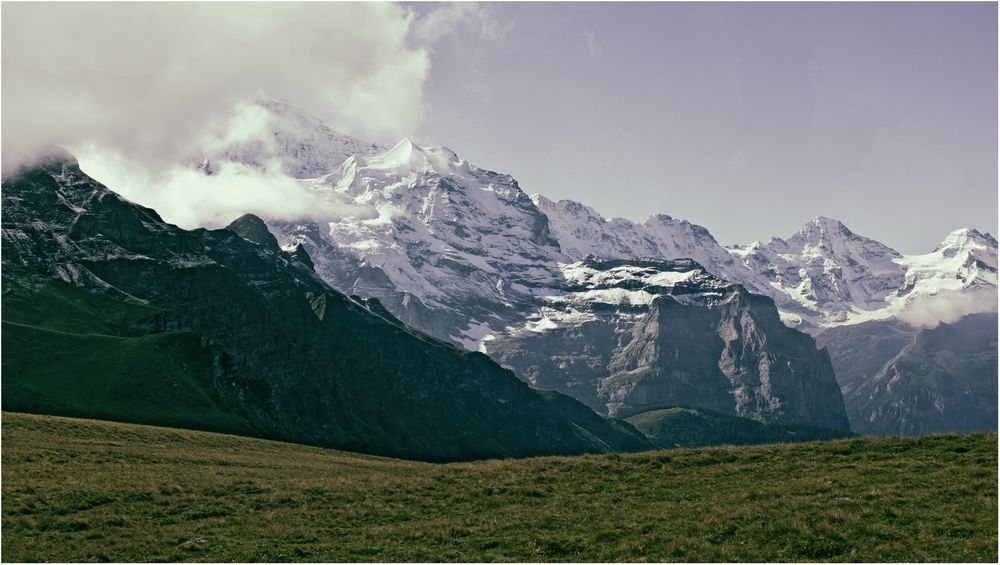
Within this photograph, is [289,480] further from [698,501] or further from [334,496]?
[698,501]

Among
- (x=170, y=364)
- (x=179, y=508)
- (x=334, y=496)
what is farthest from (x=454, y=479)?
(x=170, y=364)

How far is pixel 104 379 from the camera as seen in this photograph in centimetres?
15950

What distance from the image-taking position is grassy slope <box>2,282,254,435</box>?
5797 inches

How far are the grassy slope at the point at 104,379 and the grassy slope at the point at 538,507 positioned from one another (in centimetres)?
7895

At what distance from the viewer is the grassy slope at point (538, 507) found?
4441 centimetres

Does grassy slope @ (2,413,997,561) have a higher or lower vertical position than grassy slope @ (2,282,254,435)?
lower

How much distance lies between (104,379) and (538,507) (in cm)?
12685

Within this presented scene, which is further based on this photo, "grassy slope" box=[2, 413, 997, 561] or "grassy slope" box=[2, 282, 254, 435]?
"grassy slope" box=[2, 282, 254, 435]

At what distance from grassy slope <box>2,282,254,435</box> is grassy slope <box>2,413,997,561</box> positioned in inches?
3108

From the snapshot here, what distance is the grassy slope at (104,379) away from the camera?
147250 mm

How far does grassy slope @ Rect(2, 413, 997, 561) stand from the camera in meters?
44.4

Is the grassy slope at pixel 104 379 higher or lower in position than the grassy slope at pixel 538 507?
higher

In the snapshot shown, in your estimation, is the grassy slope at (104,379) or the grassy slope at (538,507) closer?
the grassy slope at (538,507)

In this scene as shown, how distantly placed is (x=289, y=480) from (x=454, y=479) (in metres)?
12.3
